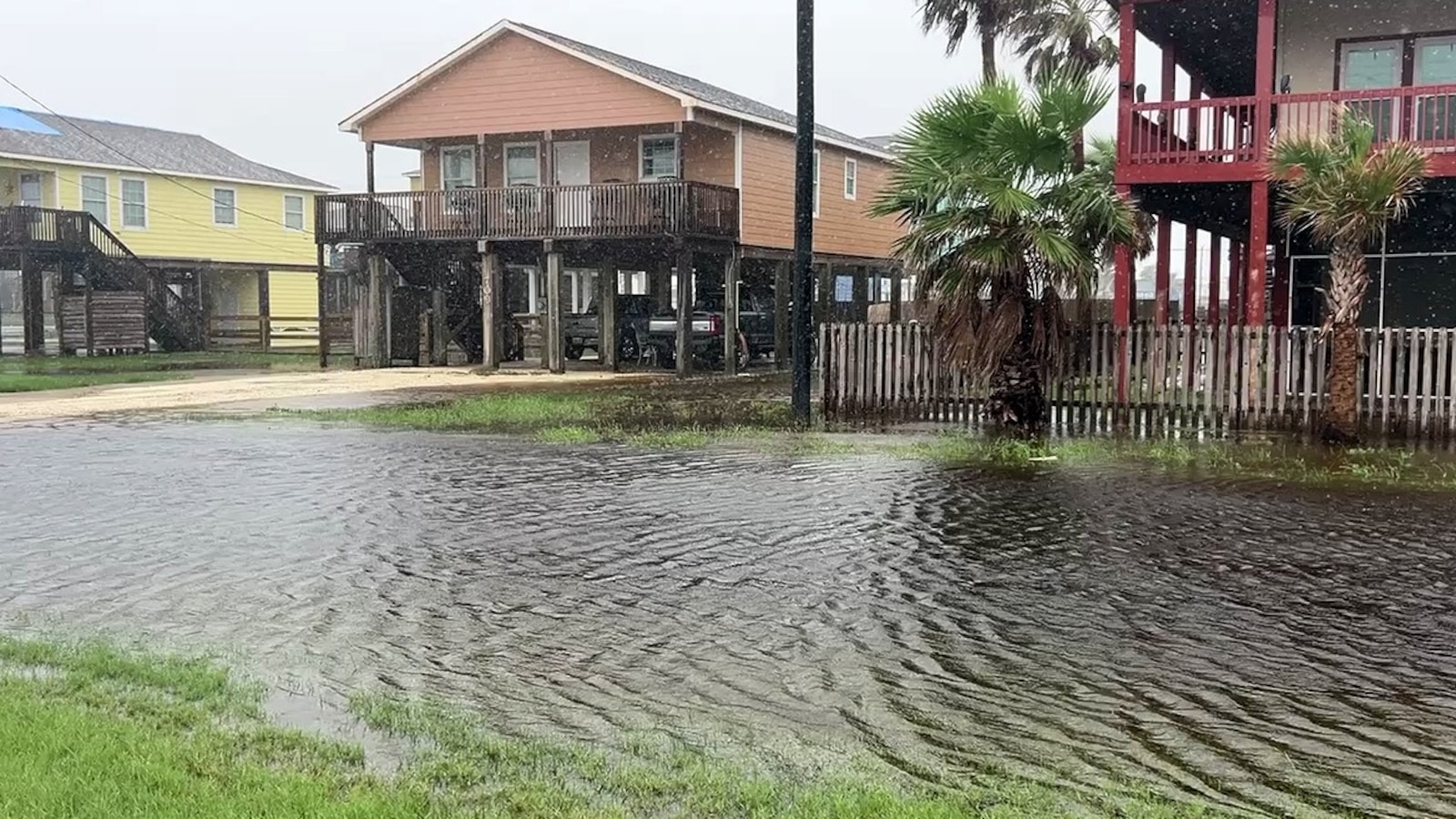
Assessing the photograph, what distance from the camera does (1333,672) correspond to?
18.6 ft

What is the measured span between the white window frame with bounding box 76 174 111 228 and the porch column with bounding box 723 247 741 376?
22.7 meters

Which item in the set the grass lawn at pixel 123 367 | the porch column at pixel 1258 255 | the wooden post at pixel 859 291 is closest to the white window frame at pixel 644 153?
the wooden post at pixel 859 291

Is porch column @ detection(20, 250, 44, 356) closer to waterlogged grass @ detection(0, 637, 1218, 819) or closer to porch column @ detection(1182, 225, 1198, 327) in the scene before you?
porch column @ detection(1182, 225, 1198, 327)

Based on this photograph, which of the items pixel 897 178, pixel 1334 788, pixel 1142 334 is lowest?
pixel 1334 788

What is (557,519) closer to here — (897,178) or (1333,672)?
(1333,672)

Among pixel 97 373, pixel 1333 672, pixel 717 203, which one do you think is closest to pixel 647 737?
pixel 1333 672

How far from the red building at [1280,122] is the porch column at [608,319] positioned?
39.5 feet

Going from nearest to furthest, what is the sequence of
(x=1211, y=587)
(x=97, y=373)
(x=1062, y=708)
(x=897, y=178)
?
(x=1062, y=708) → (x=1211, y=587) → (x=897, y=178) → (x=97, y=373)

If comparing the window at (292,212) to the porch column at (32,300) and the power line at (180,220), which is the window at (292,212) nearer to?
the power line at (180,220)

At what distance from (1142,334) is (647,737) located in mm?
12156

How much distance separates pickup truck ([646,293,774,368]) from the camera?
30297 mm

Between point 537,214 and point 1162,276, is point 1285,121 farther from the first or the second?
point 537,214

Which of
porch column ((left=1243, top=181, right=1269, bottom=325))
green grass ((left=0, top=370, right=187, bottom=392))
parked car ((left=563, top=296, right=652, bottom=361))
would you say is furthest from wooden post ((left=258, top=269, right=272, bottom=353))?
porch column ((left=1243, top=181, right=1269, bottom=325))

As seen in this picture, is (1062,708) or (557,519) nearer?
(1062,708)
